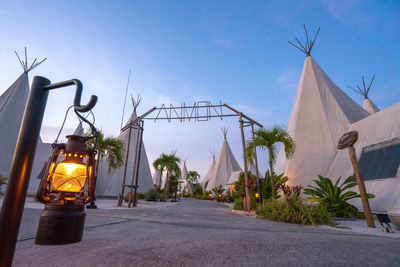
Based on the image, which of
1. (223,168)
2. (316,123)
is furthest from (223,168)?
(316,123)

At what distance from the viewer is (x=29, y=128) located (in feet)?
2.71

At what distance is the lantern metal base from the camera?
112cm

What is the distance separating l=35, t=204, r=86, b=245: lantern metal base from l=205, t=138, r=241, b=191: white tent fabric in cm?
3482

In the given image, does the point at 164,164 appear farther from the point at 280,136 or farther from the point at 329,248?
the point at 329,248

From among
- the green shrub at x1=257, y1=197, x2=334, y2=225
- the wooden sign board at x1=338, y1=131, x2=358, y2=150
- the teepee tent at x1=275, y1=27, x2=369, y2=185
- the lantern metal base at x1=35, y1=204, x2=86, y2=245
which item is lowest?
the green shrub at x1=257, y1=197, x2=334, y2=225

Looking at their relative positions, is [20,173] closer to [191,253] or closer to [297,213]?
[191,253]

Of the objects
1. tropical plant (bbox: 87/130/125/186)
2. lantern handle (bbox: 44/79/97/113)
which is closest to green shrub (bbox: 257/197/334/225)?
lantern handle (bbox: 44/79/97/113)

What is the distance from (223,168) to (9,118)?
3059 centimetres

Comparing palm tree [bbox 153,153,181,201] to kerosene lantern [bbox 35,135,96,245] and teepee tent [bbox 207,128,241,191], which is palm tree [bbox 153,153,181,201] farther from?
kerosene lantern [bbox 35,135,96,245]

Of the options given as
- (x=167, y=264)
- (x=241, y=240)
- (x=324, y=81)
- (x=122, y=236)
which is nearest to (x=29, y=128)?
(x=167, y=264)

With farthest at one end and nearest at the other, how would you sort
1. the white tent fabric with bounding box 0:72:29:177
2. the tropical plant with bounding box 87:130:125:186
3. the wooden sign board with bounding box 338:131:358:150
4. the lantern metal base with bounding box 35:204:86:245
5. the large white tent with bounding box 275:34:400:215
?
the white tent fabric with bounding box 0:72:29:177
the tropical plant with bounding box 87:130:125:186
the large white tent with bounding box 275:34:400:215
the wooden sign board with bounding box 338:131:358:150
the lantern metal base with bounding box 35:204:86:245

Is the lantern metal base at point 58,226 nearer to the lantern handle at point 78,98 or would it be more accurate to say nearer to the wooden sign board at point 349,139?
the lantern handle at point 78,98

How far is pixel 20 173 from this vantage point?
0.77m

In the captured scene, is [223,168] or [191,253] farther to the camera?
[223,168]
